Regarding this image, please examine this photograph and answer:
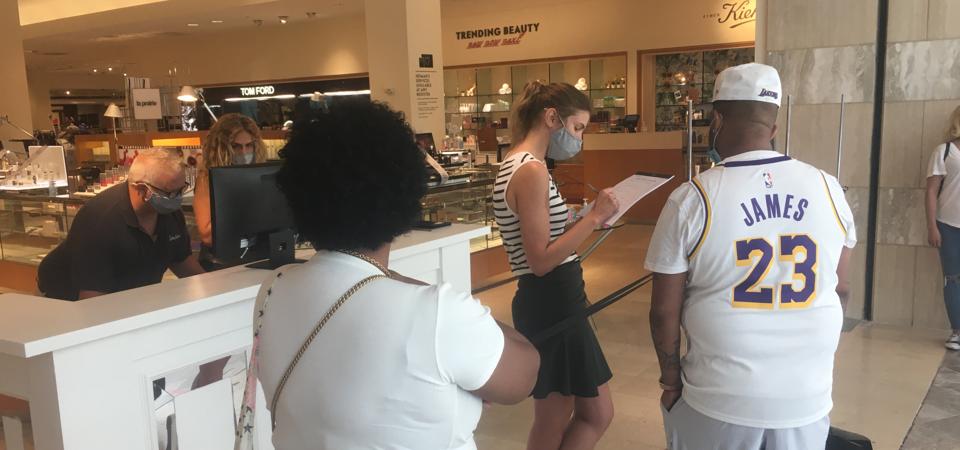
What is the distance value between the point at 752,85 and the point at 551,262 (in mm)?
811

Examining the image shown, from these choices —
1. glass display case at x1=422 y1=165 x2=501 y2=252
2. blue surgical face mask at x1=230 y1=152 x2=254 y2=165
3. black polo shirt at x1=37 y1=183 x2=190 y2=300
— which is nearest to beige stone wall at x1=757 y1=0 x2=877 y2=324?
glass display case at x1=422 y1=165 x2=501 y2=252

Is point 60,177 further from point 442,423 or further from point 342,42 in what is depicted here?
point 342,42

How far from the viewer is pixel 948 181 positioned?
434 centimetres

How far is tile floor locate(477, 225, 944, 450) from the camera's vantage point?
133 inches

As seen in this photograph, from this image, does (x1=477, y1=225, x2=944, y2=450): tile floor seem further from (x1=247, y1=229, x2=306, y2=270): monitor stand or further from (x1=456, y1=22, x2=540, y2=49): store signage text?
(x1=456, y1=22, x2=540, y2=49): store signage text

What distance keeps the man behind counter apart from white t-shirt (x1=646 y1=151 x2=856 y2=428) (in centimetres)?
197

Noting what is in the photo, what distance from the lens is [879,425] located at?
11.2 feet

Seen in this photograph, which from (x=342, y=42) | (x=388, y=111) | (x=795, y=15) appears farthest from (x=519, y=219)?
(x=342, y=42)

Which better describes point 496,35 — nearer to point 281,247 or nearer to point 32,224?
point 32,224

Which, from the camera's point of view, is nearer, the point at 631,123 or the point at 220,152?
the point at 220,152

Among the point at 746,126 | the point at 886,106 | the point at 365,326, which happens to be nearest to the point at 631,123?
the point at 886,106

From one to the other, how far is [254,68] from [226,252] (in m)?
13.9

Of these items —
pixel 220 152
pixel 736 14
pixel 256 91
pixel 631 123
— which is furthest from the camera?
pixel 256 91

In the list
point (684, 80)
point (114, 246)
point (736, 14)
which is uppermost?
point (736, 14)
